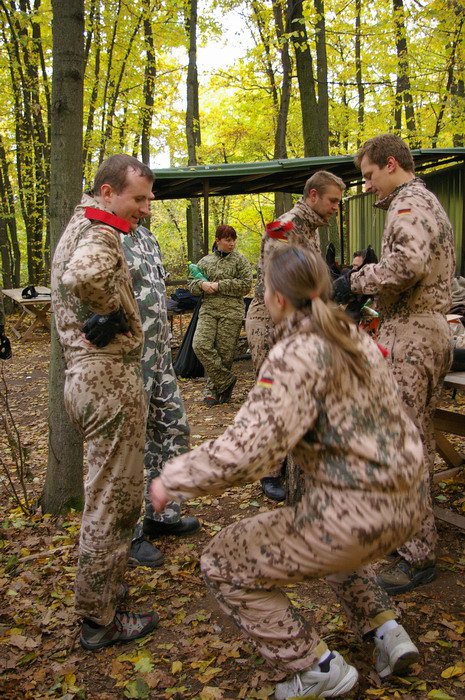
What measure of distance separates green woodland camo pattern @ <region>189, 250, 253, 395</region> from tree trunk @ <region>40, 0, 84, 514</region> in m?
3.94

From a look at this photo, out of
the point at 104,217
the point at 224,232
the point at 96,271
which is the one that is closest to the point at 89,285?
the point at 96,271

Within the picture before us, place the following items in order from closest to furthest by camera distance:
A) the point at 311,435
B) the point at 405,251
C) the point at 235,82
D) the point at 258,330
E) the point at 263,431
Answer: the point at 263,431 → the point at 311,435 → the point at 405,251 → the point at 258,330 → the point at 235,82

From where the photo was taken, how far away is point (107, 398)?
115 inches

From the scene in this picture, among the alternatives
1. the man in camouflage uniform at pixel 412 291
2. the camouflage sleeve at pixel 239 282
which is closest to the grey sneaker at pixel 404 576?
the man in camouflage uniform at pixel 412 291

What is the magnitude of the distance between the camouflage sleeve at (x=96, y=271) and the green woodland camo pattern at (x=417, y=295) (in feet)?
4.89

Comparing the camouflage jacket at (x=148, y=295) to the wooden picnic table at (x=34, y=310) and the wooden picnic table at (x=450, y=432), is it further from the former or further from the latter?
the wooden picnic table at (x=34, y=310)

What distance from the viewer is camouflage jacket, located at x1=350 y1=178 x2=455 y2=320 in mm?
3230

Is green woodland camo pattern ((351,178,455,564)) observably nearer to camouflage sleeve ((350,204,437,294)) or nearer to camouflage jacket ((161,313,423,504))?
camouflage sleeve ((350,204,437,294))

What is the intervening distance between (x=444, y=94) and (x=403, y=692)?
1550 cm

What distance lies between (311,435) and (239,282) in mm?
6286

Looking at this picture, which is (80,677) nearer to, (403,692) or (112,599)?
(112,599)

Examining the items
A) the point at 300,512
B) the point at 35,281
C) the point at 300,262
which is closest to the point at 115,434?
the point at 300,512

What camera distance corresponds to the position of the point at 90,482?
2992mm

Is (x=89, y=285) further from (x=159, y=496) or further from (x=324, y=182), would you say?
(x=324, y=182)
